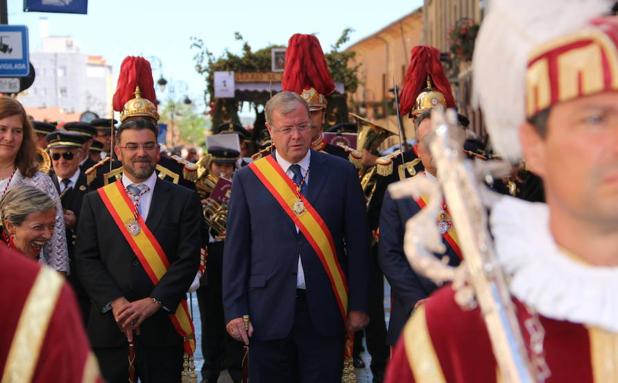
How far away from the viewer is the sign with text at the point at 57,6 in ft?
40.3

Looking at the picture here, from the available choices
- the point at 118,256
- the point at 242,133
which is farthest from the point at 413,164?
the point at 242,133

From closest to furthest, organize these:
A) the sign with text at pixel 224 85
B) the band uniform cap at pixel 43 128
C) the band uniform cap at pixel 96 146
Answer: the band uniform cap at pixel 43 128 < the band uniform cap at pixel 96 146 < the sign with text at pixel 224 85

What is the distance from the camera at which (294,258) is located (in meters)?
6.03

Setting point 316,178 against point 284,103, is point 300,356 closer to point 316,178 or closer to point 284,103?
point 316,178

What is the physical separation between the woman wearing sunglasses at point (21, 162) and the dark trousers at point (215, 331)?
3.00 metres

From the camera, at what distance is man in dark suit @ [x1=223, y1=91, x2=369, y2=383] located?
605 cm

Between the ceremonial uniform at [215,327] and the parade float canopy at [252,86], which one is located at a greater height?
the parade float canopy at [252,86]

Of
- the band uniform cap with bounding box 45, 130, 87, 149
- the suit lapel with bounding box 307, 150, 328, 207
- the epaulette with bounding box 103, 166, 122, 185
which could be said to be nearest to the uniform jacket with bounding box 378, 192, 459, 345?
the suit lapel with bounding box 307, 150, 328, 207

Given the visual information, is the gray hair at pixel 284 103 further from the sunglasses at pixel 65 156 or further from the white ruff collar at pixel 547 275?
the white ruff collar at pixel 547 275

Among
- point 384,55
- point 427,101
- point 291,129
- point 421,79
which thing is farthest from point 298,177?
point 384,55

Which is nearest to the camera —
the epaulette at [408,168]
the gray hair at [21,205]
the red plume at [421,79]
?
the gray hair at [21,205]

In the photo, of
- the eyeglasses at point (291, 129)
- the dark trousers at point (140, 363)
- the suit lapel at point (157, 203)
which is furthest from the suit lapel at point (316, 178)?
the dark trousers at point (140, 363)

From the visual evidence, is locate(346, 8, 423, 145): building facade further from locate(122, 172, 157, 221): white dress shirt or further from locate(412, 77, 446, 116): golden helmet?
locate(122, 172, 157, 221): white dress shirt

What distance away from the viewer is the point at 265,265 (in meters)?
6.05
